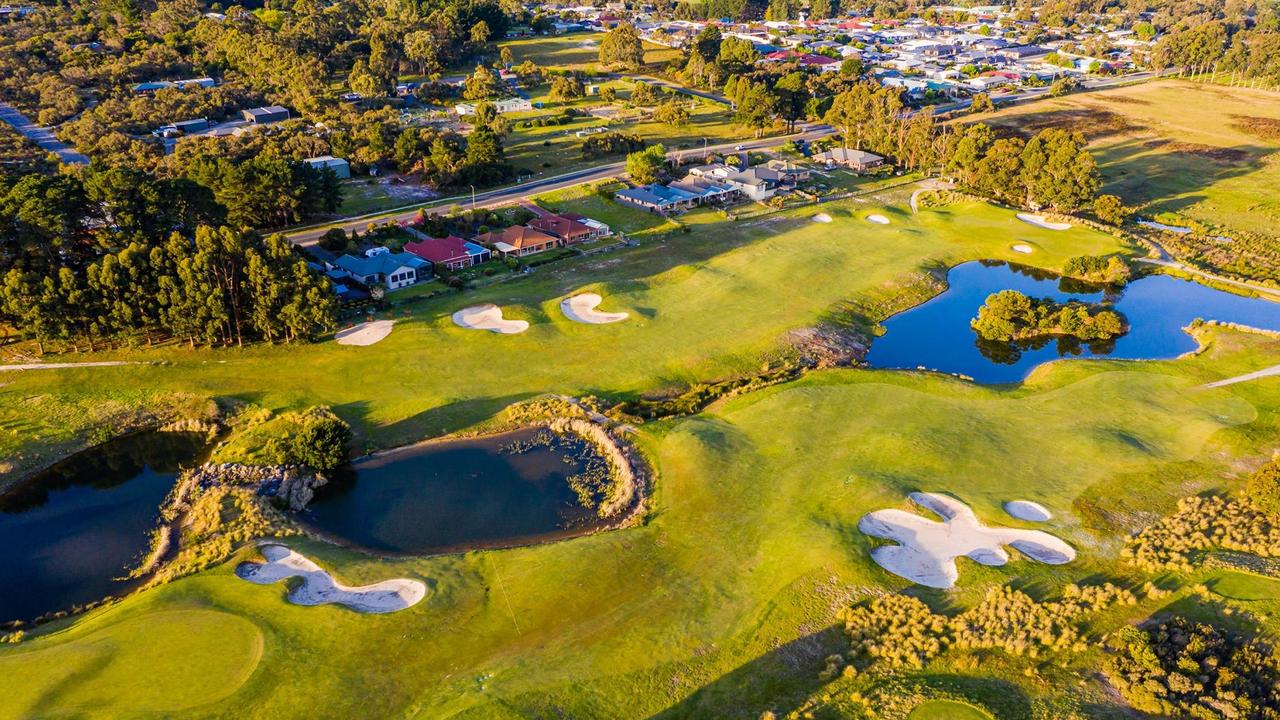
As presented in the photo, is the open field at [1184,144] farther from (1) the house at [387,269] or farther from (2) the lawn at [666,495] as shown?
(1) the house at [387,269]

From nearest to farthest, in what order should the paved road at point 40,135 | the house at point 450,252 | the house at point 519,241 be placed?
the house at point 450,252 < the house at point 519,241 < the paved road at point 40,135

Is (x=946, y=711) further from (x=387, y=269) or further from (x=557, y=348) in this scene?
(x=387, y=269)

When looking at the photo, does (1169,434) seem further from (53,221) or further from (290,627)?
(53,221)

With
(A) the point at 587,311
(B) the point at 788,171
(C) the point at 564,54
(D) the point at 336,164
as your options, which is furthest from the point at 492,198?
(C) the point at 564,54

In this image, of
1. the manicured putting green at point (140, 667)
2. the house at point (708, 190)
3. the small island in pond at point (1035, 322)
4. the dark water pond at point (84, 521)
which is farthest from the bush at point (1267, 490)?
the house at point (708, 190)

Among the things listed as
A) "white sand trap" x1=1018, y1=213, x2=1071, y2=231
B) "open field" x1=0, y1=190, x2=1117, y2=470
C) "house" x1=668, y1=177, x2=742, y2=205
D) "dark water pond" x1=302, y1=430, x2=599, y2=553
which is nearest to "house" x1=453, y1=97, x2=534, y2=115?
"house" x1=668, y1=177, x2=742, y2=205

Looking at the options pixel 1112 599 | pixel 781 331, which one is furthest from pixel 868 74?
pixel 1112 599

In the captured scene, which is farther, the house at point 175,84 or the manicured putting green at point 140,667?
the house at point 175,84
